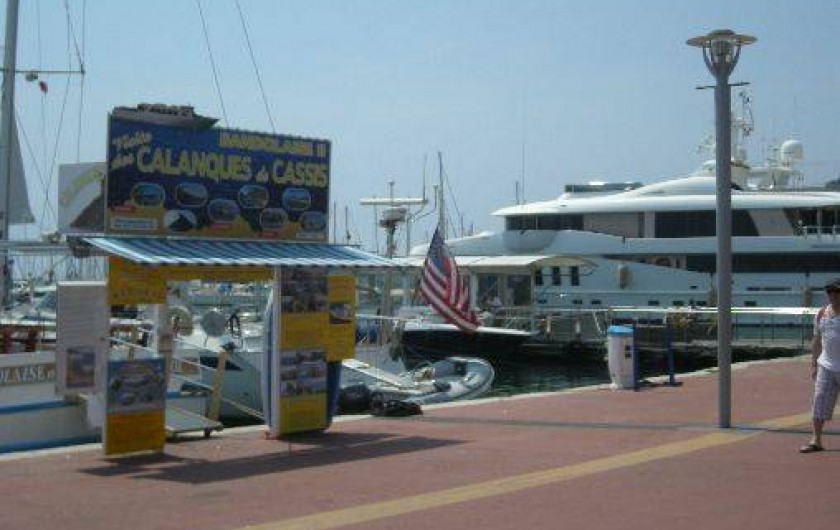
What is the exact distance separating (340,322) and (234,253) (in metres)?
2.02

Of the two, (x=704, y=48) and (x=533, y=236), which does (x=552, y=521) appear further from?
(x=533, y=236)

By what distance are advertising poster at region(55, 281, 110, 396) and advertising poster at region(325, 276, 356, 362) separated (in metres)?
2.82

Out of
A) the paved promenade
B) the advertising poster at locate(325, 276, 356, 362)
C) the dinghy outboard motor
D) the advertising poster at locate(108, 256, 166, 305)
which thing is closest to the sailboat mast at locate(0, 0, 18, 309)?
the dinghy outboard motor

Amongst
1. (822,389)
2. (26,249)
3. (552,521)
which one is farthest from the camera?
(26,249)

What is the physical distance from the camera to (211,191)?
1309cm

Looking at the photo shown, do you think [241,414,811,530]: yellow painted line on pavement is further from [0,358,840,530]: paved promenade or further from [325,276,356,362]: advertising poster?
[325,276,356,362]: advertising poster

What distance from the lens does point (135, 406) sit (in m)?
12.1

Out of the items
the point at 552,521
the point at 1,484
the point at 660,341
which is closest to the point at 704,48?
the point at 552,521

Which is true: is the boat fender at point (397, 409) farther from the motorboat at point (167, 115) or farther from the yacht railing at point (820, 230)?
the yacht railing at point (820, 230)

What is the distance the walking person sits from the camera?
11406 mm

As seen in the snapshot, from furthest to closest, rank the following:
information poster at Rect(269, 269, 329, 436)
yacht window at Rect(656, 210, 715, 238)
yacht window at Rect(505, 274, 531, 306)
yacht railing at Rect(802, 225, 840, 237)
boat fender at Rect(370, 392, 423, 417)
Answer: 1. yacht window at Rect(505, 274, 531, 306)
2. yacht window at Rect(656, 210, 715, 238)
3. yacht railing at Rect(802, 225, 840, 237)
4. boat fender at Rect(370, 392, 423, 417)
5. information poster at Rect(269, 269, 329, 436)

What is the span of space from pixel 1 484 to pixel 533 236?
34970mm

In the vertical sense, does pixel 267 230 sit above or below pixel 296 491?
above

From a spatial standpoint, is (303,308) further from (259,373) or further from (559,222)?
(559,222)
